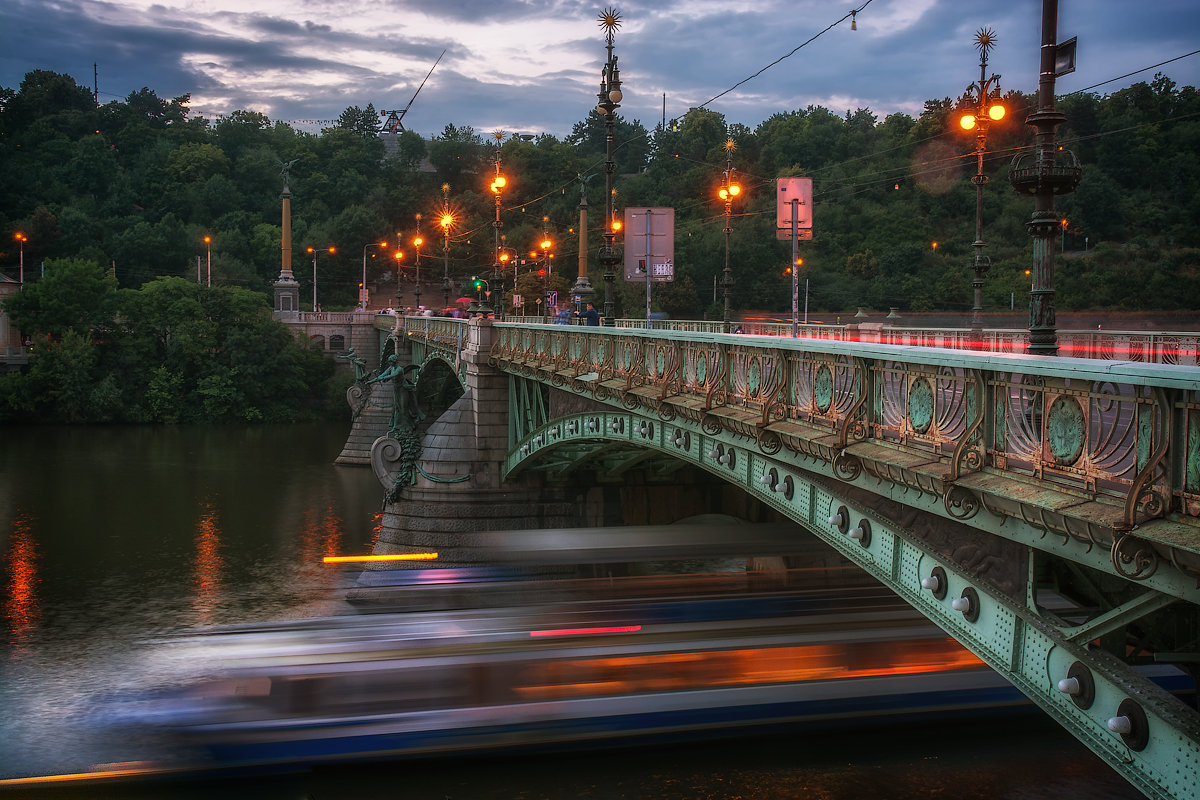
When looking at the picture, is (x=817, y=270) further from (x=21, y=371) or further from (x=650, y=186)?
(x=21, y=371)

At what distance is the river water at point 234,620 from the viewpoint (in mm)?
16125

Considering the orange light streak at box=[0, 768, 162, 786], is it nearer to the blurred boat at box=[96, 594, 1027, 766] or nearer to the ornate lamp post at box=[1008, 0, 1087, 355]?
the blurred boat at box=[96, 594, 1027, 766]

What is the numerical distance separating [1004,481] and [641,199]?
95.9 m

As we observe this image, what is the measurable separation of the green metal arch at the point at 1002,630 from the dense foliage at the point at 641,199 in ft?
81.1

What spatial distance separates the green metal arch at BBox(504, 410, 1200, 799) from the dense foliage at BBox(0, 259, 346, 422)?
65.6 meters

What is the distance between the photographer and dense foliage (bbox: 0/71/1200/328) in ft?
159

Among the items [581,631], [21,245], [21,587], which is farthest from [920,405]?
[21,245]

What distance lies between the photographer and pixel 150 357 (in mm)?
74250

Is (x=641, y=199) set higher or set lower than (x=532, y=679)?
higher

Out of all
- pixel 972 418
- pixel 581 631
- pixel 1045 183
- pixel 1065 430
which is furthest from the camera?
pixel 581 631

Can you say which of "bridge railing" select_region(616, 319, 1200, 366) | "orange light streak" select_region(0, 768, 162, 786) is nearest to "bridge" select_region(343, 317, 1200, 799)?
"bridge railing" select_region(616, 319, 1200, 366)

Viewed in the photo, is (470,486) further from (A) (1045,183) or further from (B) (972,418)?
(A) (1045,183)

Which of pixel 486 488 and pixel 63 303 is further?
pixel 63 303

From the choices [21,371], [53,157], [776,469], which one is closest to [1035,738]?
[776,469]
